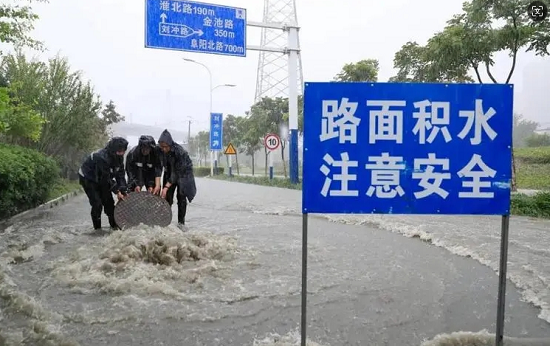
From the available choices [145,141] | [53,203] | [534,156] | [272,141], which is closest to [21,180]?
[53,203]

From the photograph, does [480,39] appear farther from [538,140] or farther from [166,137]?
[538,140]

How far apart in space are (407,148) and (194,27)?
38.2ft

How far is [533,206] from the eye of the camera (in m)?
9.70

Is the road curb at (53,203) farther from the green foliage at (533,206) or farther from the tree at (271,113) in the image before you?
the tree at (271,113)

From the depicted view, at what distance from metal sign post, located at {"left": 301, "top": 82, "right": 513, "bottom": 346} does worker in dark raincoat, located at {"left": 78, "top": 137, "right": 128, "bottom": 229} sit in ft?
14.7

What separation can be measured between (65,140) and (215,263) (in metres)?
12.6

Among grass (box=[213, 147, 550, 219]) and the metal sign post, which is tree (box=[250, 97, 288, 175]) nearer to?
grass (box=[213, 147, 550, 219])

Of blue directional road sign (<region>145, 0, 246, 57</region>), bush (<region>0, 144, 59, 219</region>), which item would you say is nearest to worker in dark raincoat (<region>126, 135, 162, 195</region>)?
bush (<region>0, 144, 59, 219</region>)

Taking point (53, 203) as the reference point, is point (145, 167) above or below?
above

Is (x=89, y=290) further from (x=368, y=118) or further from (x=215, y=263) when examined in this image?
(x=368, y=118)

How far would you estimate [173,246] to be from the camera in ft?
16.9

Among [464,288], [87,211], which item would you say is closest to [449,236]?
[464,288]

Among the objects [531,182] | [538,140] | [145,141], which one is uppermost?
[538,140]

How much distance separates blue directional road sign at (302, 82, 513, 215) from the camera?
2.41 meters
